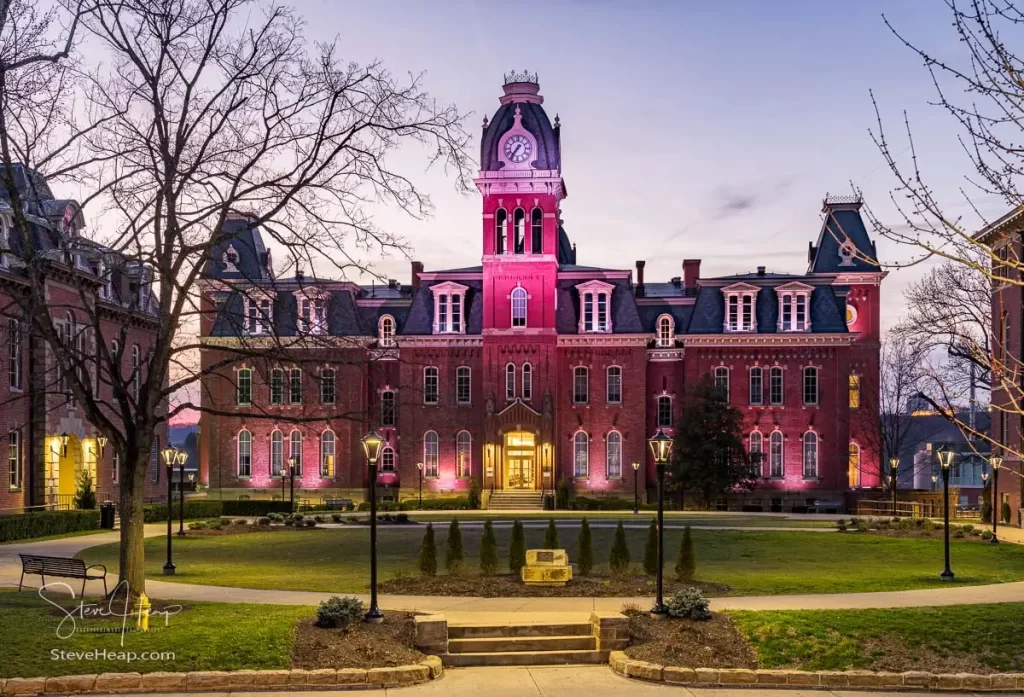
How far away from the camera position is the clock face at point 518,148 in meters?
58.8

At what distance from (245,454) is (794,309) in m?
32.1

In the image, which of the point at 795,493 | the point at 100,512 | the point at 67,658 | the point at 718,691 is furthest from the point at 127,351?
the point at 718,691

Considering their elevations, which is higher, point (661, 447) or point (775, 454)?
point (661, 447)

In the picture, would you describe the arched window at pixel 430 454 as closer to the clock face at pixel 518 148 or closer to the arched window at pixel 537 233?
the arched window at pixel 537 233

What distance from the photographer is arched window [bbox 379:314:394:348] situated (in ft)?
207

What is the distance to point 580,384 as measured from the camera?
6150cm

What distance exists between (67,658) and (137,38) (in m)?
9.17

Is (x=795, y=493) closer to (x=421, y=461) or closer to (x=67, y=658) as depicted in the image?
(x=421, y=461)

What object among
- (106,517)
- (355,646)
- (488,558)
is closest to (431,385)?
(106,517)

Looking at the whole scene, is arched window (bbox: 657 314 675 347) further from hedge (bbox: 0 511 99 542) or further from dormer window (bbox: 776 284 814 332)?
hedge (bbox: 0 511 99 542)

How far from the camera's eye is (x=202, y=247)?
656 inches

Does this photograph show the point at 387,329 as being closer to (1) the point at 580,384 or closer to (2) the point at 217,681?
(1) the point at 580,384

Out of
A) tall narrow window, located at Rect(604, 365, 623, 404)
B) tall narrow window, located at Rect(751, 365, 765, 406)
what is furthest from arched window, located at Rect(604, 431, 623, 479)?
tall narrow window, located at Rect(751, 365, 765, 406)

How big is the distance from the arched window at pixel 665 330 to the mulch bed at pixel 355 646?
47.0m
